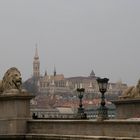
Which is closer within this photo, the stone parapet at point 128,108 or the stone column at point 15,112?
the stone column at point 15,112

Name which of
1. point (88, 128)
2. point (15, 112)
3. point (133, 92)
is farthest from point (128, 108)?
point (88, 128)

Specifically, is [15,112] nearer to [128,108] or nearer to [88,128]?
[88,128]

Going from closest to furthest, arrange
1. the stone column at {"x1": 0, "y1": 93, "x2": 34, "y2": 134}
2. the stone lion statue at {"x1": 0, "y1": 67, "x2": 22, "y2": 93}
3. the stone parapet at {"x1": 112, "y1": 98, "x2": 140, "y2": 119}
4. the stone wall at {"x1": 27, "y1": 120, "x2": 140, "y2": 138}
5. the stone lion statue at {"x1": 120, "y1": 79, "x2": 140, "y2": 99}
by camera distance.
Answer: the stone wall at {"x1": 27, "y1": 120, "x2": 140, "y2": 138}
the stone column at {"x1": 0, "y1": 93, "x2": 34, "y2": 134}
the stone lion statue at {"x1": 0, "y1": 67, "x2": 22, "y2": 93}
the stone parapet at {"x1": 112, "y1": 98, "x2": 140, "y2": 119}
the stone lion statue at {"x1": 120, "y1": 79, "x2": 140, "y2": 99}

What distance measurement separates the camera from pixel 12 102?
24469mm

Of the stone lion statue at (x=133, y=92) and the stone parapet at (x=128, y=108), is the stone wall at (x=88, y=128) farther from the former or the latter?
the stone lion statue at (x=133, y=92)

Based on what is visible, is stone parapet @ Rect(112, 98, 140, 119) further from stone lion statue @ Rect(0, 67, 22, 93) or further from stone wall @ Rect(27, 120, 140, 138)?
stone lion statue @ Rect(0, 67, 22, 93)

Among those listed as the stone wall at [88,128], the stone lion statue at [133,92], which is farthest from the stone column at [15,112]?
the stone lion statue at [133,92]

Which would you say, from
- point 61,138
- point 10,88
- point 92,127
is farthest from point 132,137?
point 10,88

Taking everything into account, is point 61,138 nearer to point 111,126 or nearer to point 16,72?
point 111,126

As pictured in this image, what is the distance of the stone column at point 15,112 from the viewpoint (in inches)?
957

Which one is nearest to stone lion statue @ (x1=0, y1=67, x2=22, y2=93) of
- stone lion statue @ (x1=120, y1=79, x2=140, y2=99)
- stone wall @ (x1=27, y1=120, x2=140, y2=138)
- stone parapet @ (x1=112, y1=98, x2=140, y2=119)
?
stone wall @ (x1=27, y1=120, x2=140, y2=138)

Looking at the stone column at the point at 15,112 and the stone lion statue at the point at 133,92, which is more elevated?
the stone lion statue at the point at 133,92

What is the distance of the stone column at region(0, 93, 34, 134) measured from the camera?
24.3 metres

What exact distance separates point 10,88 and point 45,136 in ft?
9.88
